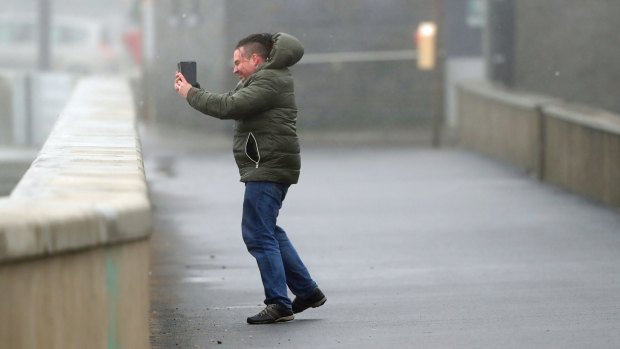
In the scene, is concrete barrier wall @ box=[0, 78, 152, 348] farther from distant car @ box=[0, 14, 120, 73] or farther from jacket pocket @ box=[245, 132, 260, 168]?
distant car @ box=[0, 14, 120, 73]

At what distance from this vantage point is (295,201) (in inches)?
614

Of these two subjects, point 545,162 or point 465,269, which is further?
point 545,162

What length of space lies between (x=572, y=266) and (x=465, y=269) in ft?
2.20

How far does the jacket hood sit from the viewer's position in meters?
8.21

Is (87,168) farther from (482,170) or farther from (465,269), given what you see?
(482,170)

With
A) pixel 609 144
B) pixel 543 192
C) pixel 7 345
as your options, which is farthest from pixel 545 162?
pixel 7 345

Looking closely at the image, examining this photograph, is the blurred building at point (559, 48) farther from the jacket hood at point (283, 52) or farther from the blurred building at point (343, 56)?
the jacket hood at point (283, 52)

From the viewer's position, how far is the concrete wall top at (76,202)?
535 cm

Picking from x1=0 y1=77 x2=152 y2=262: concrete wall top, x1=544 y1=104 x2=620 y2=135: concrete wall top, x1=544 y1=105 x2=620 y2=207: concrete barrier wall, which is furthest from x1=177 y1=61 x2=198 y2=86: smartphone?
x1=544 y1=104 x2=620 y2=135: concrete wall top

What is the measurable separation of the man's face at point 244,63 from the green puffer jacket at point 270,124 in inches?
2.7

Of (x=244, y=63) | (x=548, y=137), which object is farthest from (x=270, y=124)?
(x=548, y=137)

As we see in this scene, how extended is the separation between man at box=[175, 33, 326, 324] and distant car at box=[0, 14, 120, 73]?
2986 centimetres

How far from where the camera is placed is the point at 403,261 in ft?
36.9

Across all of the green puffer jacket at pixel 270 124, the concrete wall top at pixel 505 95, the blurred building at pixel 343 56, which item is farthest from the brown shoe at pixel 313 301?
the blurred building at pixel 343 56
